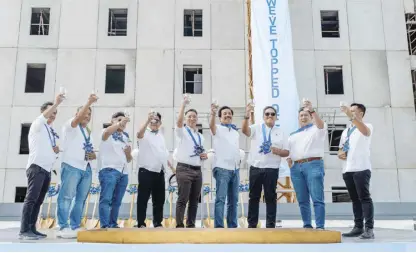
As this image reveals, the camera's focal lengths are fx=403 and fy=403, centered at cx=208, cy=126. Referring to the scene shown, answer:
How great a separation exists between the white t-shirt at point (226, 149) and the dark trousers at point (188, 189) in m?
0.30

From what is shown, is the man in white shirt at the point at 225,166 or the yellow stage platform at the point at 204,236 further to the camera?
the man in white shirt at the point at 225,166

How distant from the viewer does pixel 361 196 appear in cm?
459

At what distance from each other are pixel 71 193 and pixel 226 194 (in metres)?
1.82

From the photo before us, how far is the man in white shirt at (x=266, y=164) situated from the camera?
4793mm

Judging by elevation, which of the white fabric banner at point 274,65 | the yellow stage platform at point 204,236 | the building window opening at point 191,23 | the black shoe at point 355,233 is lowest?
the black shoe at point 355,233

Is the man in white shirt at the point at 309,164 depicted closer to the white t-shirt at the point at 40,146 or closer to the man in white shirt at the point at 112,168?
the man in white shirt at the point at 112,168

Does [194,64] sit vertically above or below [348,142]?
above

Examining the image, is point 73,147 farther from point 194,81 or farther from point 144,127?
point 194,81

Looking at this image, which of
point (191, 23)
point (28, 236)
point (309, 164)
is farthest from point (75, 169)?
point (191, 23)

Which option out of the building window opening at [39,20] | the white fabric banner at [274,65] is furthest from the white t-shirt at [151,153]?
the building window opening at [39,20]

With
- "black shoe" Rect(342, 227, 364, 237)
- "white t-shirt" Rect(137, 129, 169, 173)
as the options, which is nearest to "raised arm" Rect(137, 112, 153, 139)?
"white t-shirt" Rect(137, 129, 169, 173)

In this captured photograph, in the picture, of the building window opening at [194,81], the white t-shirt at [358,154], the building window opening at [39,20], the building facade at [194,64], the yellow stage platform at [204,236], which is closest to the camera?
the yellow stage platform at [204,236]

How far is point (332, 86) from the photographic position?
14156 millimetres

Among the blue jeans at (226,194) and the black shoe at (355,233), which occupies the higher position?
the blue jeans at (226,194)
